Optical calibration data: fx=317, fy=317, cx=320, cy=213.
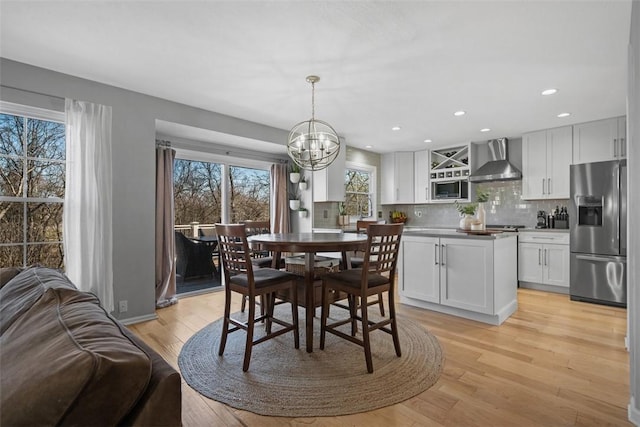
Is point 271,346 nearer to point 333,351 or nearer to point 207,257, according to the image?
point 333,351

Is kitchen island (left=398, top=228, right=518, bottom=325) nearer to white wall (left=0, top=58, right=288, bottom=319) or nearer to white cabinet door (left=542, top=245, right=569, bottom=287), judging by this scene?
white cabinet door (left=542, top=245, right=569, bottom=287)

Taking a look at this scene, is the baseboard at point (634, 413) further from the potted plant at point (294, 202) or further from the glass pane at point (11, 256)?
the glass pane at point (11, 256)

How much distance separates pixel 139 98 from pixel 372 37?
243 cm

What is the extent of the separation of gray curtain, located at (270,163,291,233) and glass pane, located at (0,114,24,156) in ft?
9.89

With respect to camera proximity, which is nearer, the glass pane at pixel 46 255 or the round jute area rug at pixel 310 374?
the round jute area rug at pixel 310 374

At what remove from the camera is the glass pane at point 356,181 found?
6.04 m

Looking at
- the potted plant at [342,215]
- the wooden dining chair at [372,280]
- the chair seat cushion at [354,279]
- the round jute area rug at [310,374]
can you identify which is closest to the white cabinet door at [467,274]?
the round jute area rug at [310,374]

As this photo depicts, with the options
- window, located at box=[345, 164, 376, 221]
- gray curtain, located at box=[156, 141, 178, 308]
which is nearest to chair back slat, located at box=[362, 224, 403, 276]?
gray curtain, located at box=[156, 141, 178, 308]

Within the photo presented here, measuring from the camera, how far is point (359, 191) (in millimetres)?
6250

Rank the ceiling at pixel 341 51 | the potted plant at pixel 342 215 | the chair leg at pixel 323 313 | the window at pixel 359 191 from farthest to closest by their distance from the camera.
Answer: the window at pixel 359 191, the potted plant at pixel 342 215, the chair leg at pixel 323 313, the ceiling at pixel 341 51

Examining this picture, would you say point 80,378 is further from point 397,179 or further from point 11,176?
point 397,179

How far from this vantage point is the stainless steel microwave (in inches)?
223

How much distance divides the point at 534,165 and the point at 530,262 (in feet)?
4.82

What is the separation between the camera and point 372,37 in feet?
7.48
